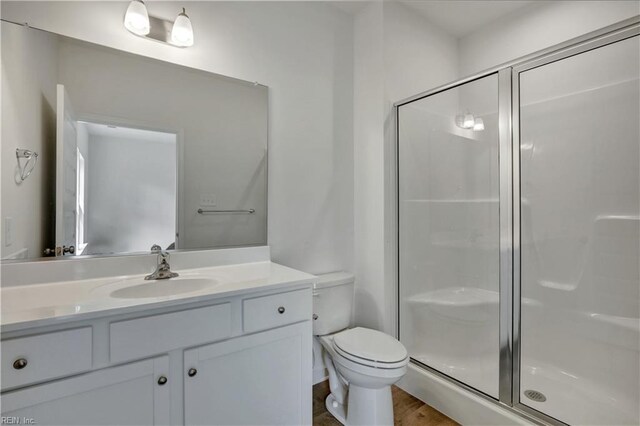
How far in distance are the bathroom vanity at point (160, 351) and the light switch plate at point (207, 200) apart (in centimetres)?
40

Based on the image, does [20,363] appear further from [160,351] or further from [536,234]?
[536,234]

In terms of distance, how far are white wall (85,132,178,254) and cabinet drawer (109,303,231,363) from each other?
0.57 m

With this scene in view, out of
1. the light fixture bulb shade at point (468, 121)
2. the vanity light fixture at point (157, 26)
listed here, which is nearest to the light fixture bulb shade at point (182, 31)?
the vanity light fixture at point (157, 26)

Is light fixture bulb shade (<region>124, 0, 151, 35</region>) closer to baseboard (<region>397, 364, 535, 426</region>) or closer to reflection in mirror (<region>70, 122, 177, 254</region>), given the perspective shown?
reflection in mirror (<region>70, 122, 177, 254</region>)

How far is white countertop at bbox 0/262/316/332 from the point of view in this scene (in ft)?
2.82

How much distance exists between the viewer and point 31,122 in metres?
1.21

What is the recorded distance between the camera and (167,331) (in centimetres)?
101

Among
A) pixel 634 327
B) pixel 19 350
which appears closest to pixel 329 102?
pixel 19 350

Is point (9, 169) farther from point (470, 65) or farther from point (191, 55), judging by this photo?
point (470, 65)

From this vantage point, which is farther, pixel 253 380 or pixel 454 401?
pixel 454 401

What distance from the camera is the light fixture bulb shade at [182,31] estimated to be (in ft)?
4.80

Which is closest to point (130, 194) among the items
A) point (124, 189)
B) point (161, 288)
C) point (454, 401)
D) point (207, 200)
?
point (124, 189)

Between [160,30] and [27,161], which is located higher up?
[160,30]

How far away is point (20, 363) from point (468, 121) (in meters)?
2.26
